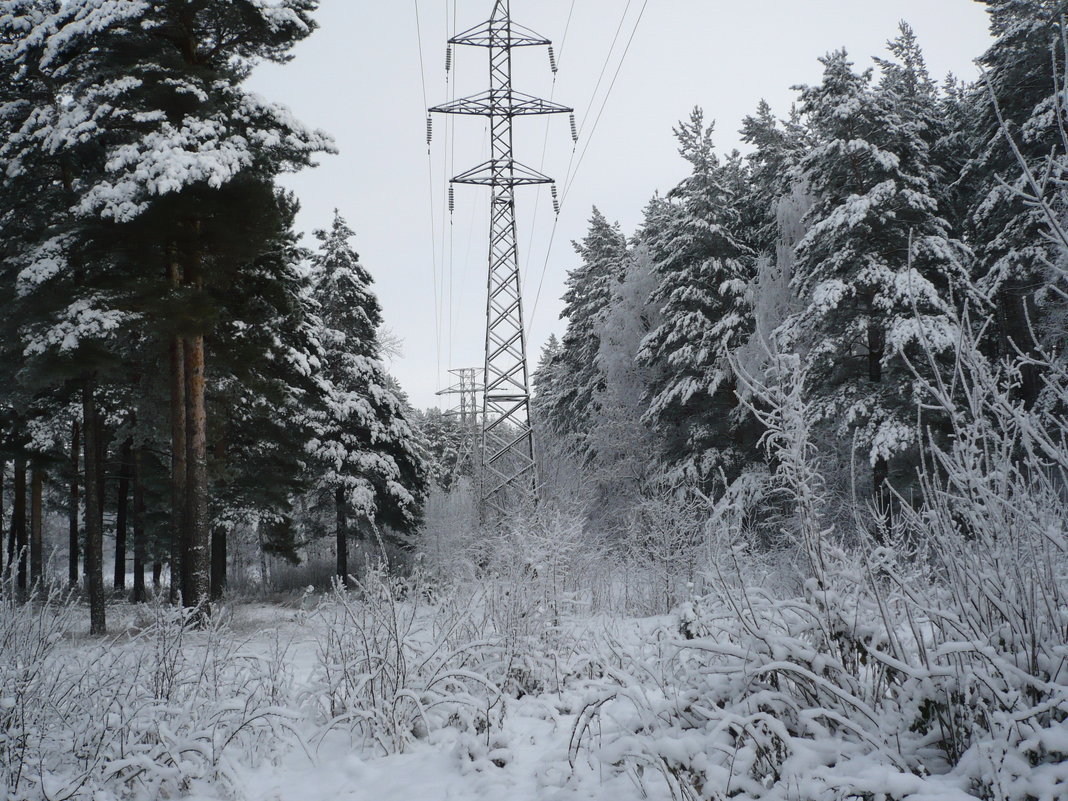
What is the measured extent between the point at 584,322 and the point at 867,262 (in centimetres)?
1509

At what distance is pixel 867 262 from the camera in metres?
13.9

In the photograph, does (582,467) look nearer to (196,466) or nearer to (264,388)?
(264,388)

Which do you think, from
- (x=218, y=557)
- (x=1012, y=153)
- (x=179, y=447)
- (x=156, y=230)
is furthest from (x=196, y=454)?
(x=1012, y=153)

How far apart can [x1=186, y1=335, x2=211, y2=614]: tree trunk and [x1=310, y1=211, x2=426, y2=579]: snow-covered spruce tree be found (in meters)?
8.42

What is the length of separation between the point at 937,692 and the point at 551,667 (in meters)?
3.50

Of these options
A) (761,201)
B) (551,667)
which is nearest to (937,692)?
(551,667)

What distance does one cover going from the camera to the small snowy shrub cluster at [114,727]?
377cm

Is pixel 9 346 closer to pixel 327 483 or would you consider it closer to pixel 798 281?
pixel 327 483

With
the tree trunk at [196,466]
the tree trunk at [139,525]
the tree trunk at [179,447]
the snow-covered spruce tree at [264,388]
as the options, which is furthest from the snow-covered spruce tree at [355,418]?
the tree trunk at [196,466]

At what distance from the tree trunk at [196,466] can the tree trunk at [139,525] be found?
5603 mm

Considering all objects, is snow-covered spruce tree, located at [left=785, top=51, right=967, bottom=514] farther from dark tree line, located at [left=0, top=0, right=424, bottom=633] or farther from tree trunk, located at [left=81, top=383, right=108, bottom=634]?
tree trunk, located at [left=81, top=383, right=108, bottom=634]

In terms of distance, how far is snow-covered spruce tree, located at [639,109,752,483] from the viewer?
1802 cm

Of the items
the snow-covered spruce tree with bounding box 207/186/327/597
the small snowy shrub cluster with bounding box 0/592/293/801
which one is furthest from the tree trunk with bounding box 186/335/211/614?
the small snowy shrub cluster with bounding box 0/592/293/801

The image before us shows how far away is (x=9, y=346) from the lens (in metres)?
11.7
